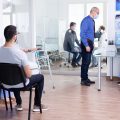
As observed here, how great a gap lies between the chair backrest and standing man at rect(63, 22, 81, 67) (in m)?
4.00

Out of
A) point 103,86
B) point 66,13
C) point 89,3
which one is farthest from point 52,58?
point 103,86

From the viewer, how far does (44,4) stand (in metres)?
7.52

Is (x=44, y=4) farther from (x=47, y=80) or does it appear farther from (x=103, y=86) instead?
(x=103, y=86)

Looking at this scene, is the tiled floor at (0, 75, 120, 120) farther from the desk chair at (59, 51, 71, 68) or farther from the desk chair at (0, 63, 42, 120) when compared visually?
the desk chair at (59, 51, 71, 68)

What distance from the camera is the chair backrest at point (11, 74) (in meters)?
3.20

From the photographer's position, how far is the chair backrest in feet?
10.5

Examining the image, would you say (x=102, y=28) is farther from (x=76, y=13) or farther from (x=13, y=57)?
(x=13, y=57)

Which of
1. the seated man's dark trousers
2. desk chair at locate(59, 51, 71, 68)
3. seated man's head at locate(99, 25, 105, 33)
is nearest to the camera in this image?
the seated man's dark trousers

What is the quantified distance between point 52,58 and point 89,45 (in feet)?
7.00

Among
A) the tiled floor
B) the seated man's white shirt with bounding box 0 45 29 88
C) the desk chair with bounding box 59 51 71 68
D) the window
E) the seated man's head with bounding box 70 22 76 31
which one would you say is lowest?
the tiled floor

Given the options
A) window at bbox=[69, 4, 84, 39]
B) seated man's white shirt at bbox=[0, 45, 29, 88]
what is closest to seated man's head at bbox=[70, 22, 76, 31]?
window at bbox=[69, 4, 84, 39]

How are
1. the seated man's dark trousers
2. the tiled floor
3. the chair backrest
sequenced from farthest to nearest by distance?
1. the seated man's dark trousers
2. the tiled floor
3. the chair backrest

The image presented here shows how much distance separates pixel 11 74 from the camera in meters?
3.25

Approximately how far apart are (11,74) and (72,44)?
4.19 metres
